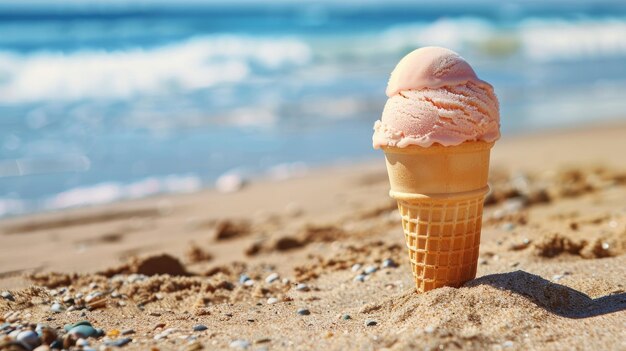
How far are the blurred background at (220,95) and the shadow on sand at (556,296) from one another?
502 cm

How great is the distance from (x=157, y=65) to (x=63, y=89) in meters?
4.31

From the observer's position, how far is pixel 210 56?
75.3 ft

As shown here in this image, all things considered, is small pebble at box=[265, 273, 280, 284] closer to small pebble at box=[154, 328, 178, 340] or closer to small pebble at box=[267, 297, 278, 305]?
small pebble at box=[267, 297, 278, 305]

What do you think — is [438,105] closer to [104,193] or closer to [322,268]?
[322,268]

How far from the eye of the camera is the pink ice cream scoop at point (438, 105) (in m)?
3.34

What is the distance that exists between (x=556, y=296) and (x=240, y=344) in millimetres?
1543

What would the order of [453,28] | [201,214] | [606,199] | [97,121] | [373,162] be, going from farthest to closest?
1. [453,28]
2. [97,121]
3. [373,162]
4. [201,214]
5. [606,199]

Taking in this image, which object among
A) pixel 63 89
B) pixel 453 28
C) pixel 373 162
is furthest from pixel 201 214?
pixel 453 28

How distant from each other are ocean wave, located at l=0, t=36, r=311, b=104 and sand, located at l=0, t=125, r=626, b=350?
9.21 meters

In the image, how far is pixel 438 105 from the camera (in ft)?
11.1

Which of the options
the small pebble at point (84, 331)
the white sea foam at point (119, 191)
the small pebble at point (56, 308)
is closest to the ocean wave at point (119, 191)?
the white sea foam at point (119, 191)

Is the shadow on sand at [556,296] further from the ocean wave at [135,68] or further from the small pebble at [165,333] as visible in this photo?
the ocean wave at [135,68]

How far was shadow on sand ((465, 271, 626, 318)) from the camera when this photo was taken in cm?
339

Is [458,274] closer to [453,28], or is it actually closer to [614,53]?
[614,53]
